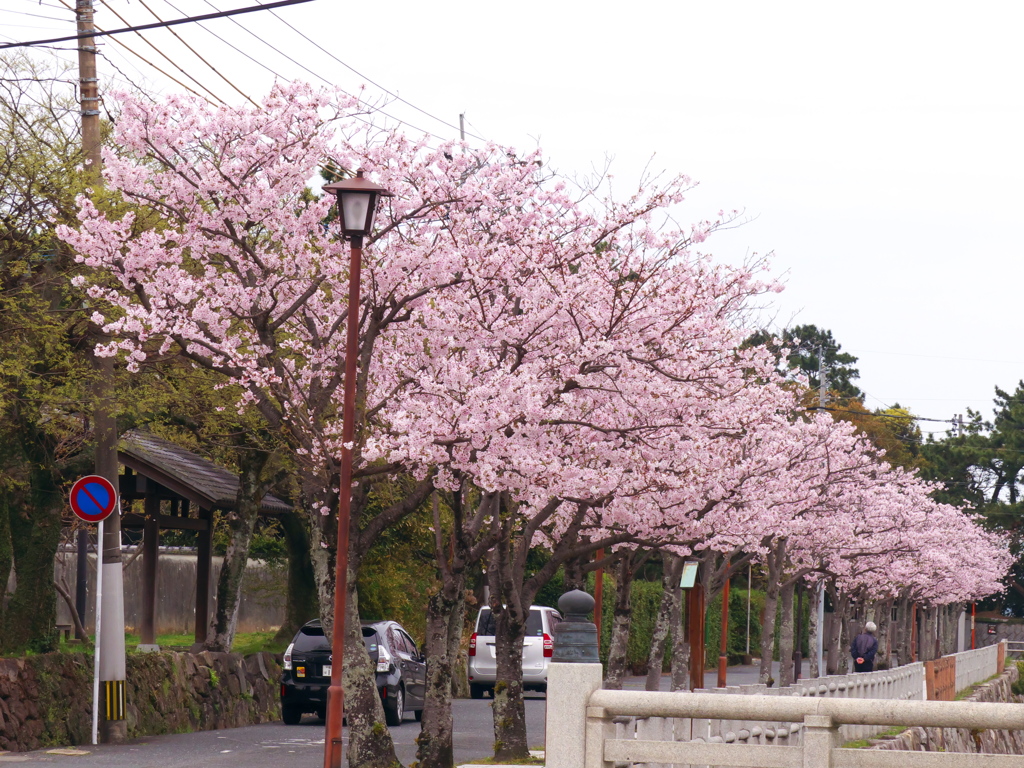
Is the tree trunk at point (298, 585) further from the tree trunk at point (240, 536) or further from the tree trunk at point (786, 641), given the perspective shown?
the tree trunk at point (786, 641)

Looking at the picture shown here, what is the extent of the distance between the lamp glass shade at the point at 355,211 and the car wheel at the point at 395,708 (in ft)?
34.4

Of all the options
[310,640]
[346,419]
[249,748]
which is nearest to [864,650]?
[310,640]

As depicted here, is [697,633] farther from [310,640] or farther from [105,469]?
[105,469]

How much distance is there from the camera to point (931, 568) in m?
44.0

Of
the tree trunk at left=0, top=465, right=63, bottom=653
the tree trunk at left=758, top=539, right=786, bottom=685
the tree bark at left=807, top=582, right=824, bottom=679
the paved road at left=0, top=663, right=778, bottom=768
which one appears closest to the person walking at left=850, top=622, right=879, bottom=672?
the tree trunk at left=758, top=539, right=786, bottom=685

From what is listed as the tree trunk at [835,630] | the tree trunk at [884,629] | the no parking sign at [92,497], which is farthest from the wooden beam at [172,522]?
the tree trunk at [884,629]

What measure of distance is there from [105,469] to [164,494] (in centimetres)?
597

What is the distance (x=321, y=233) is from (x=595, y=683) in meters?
8.42

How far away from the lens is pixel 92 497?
16188 millimetres

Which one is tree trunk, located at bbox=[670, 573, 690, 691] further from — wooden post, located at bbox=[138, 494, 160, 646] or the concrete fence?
the concrete fence

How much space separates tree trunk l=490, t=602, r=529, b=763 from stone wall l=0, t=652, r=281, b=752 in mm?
5542

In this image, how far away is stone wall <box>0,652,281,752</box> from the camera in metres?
16.2

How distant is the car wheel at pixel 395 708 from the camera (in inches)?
835

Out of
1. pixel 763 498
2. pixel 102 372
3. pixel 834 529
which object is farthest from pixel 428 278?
pixel 834 529
